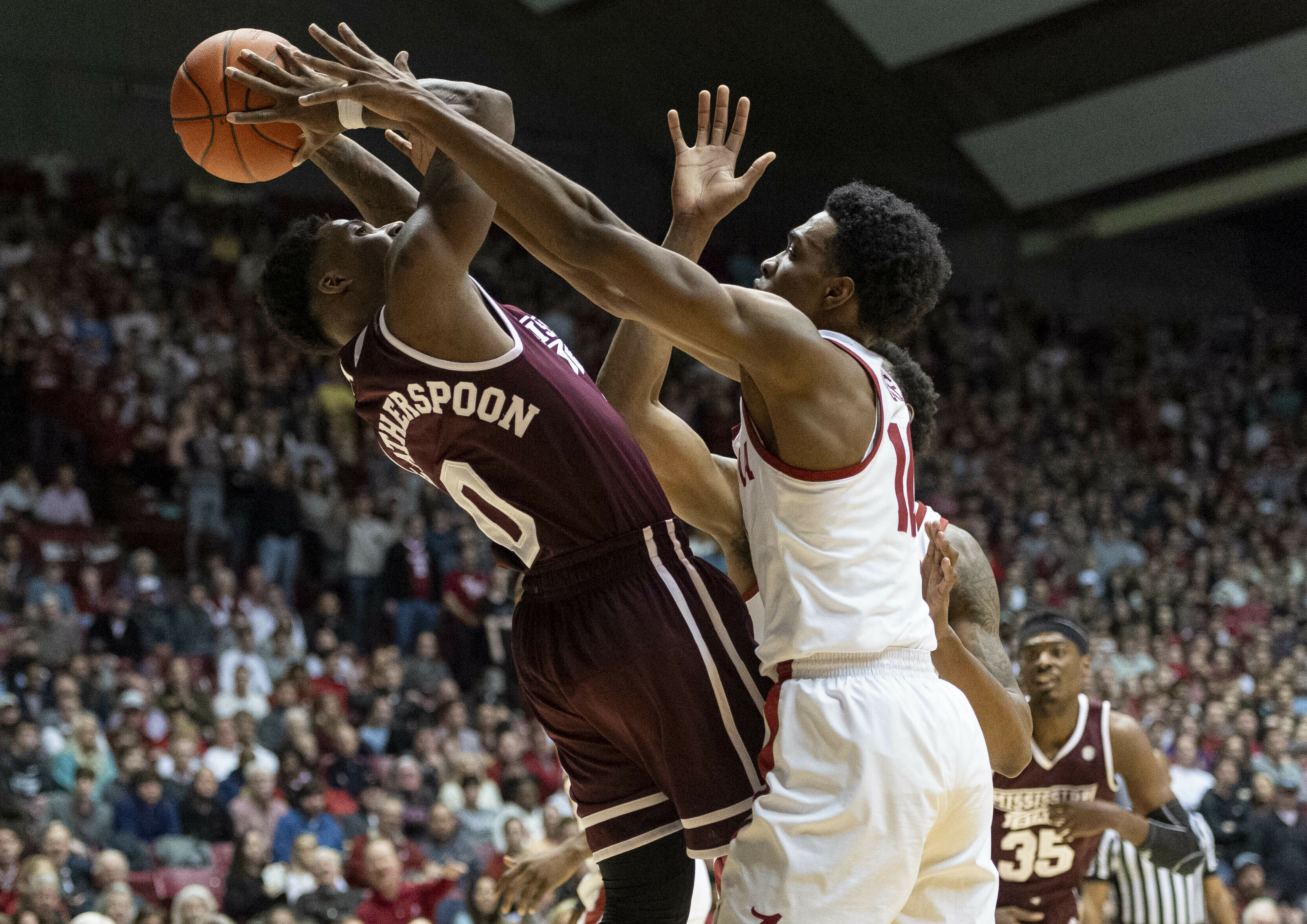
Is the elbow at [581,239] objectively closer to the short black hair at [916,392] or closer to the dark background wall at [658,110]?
the short black hair at [916,392]

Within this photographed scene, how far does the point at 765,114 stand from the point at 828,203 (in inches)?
657

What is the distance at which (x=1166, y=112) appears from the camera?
18.3 m

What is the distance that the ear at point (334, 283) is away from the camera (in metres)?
3.23

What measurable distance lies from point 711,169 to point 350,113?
2.72 ft

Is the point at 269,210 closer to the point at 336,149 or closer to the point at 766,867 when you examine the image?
the point at 336,149

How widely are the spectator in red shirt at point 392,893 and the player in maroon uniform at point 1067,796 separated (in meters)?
3.64

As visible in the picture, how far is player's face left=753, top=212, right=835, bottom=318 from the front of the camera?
2.98 m

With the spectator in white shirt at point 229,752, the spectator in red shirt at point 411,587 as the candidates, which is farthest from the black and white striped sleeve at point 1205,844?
the spectator in red shirt at point 411,587

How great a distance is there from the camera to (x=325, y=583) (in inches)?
462

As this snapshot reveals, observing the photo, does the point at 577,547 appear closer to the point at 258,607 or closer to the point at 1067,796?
the point at 1067,796

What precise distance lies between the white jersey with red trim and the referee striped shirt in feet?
11.6

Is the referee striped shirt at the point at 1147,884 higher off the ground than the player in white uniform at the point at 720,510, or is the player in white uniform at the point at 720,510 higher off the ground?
the player in white uniform at the point at 720,510

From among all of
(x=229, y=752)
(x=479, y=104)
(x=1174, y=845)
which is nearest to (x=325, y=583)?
(x=229, y=752)

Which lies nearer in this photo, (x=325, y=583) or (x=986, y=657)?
(x=986, y=657)
